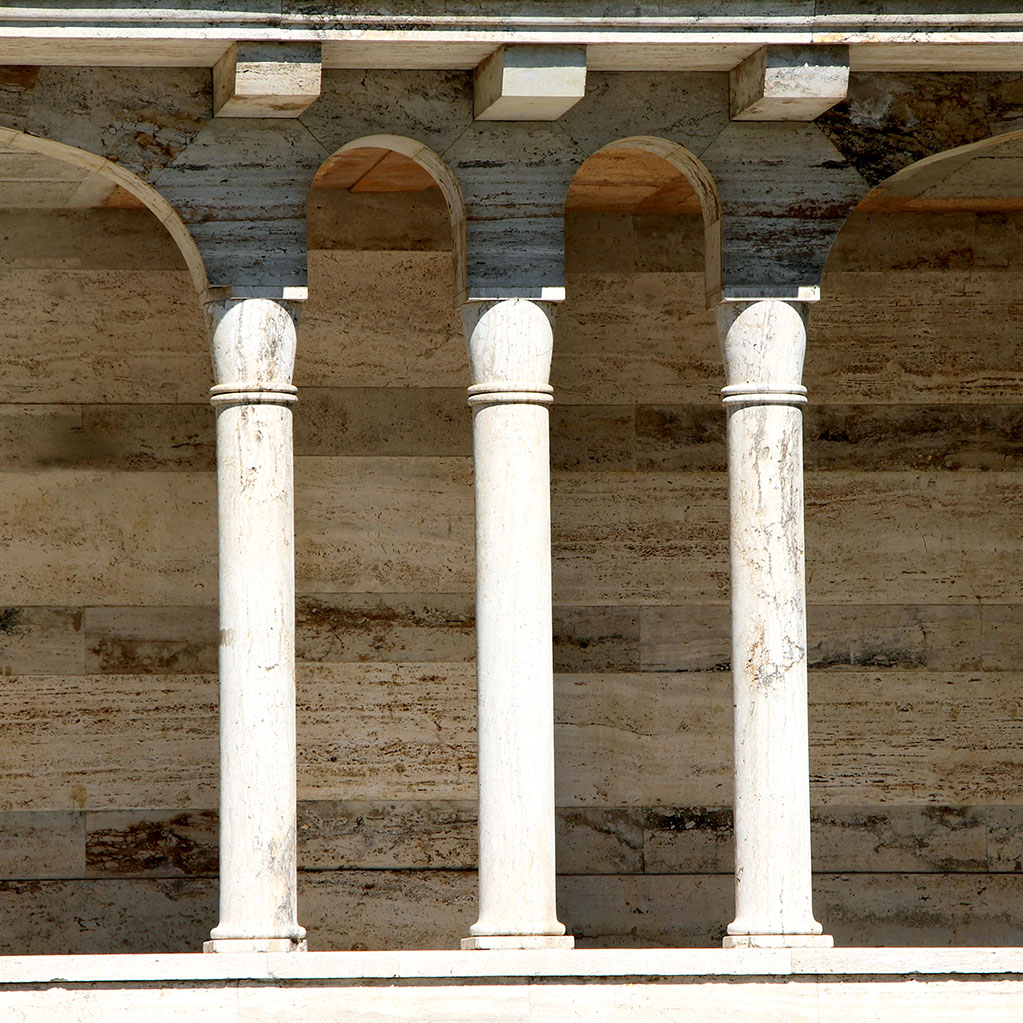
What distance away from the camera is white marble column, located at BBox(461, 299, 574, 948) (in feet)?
40.3

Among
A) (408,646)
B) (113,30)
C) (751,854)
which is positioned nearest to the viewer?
(113,30)

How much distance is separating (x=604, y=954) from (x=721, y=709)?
4.69 meters

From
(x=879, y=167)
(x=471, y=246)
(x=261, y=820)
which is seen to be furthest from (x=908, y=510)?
(x=261, y=820)

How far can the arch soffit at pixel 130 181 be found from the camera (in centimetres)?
1223

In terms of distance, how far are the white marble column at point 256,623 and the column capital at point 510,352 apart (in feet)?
3.98

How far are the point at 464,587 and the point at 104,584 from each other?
2.94 meters

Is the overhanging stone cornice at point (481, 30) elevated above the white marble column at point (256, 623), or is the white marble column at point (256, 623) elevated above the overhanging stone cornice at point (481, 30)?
the overhanging stone cornice at point (481, 30)

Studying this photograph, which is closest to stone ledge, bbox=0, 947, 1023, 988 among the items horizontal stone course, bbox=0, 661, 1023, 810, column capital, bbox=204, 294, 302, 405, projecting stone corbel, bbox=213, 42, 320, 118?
column capital, bbox=204, 294, 302, 405

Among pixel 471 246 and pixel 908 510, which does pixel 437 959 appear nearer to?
pixel 471 246

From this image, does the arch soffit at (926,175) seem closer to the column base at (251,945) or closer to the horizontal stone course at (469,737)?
the horizontal stone course at (469,737)

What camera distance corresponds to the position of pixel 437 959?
1189 centimetres

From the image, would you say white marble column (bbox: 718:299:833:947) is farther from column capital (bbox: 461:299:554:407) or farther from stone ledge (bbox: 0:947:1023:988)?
column capital (bbox: 461:299:554:407)

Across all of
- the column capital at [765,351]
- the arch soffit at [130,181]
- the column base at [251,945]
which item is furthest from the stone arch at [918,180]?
the column base at [251,945]

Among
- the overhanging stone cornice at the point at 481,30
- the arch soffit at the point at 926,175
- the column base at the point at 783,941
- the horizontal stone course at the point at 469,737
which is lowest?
the column base at the point at 783,941
